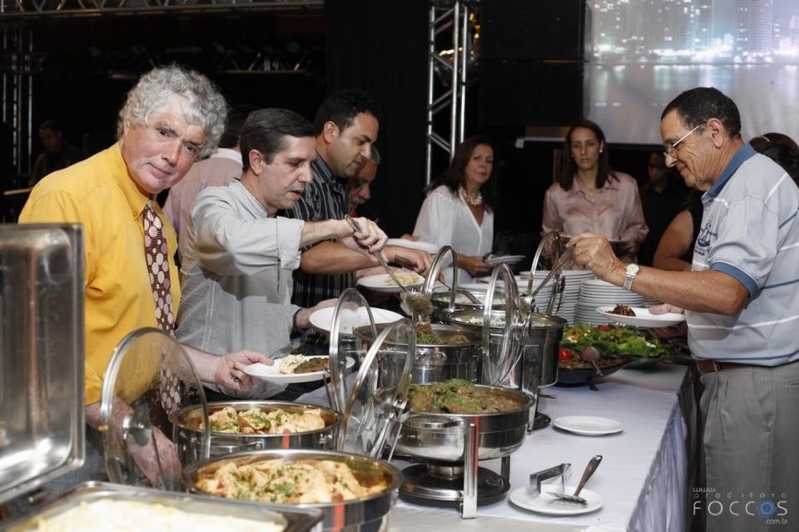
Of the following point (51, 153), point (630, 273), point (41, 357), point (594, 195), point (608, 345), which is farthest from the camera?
point (51, 153)

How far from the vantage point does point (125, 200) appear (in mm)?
1801

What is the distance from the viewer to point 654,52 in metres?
5.54

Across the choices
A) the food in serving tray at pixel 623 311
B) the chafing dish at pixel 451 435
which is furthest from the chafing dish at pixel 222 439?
the food in serving tray at pixel 623 311

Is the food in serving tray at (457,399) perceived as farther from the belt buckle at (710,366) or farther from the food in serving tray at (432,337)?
the belt buckle at (710,366)

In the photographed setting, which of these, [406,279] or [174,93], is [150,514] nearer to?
[174,93]

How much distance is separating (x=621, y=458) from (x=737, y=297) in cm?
57

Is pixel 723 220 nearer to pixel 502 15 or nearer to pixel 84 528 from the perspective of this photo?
pixel 84 528

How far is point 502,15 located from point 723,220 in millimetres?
2931

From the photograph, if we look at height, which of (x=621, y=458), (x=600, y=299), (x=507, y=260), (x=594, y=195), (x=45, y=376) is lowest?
(x=621, y=458)

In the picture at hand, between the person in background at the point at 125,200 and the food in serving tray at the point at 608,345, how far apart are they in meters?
1.17

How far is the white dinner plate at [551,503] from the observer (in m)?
1.65

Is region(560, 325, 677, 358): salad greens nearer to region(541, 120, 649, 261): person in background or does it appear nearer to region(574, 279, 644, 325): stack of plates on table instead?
region(574, 279, 644, 325): stack of plates on table

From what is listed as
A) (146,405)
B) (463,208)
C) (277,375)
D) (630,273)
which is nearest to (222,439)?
(146,405)

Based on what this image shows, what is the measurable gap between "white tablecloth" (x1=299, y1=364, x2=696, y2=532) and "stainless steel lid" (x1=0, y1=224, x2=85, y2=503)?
2.17 ft
